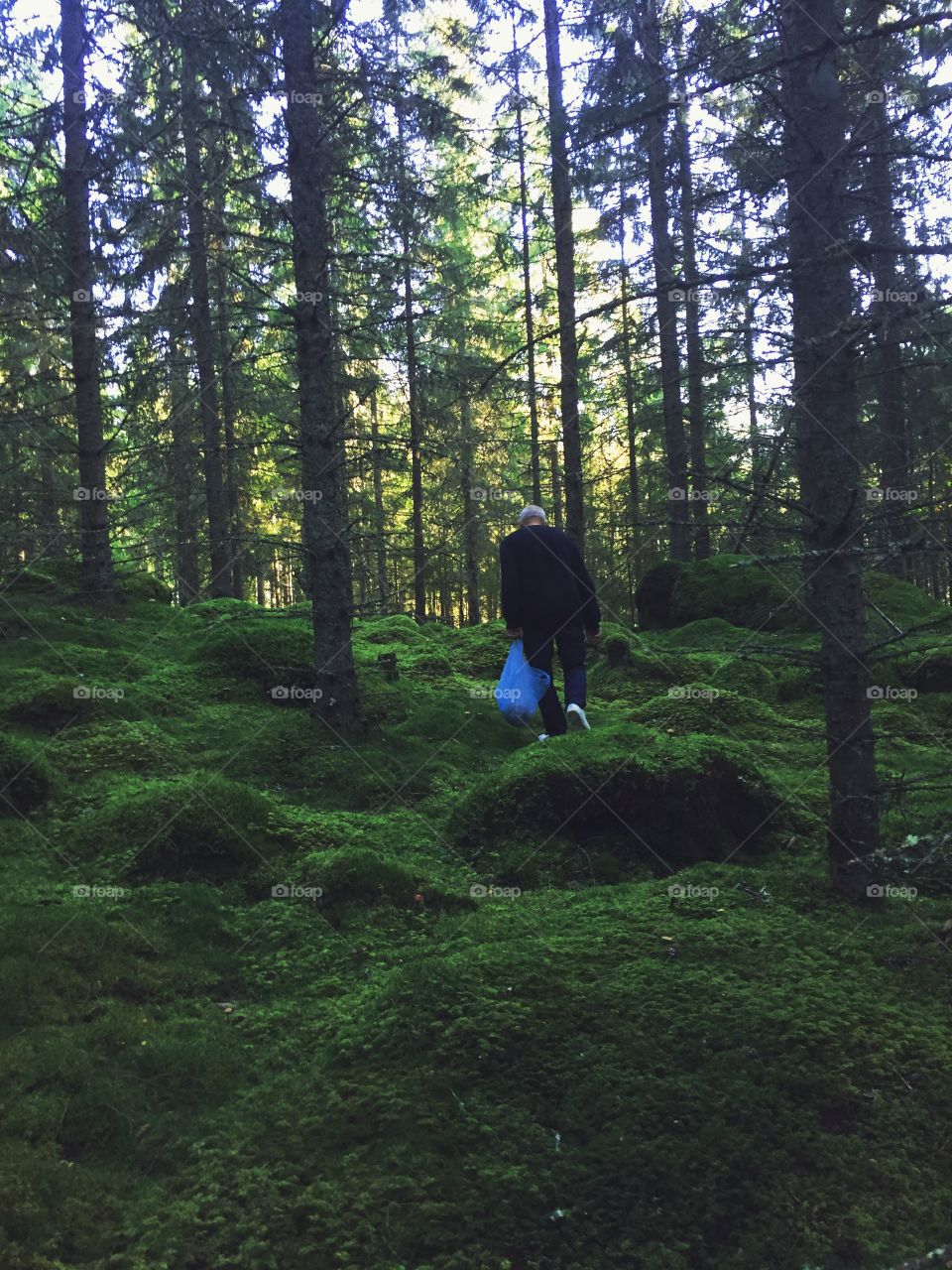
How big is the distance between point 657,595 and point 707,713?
8088 millimetres

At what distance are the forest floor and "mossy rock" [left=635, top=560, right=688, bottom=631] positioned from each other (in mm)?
8136

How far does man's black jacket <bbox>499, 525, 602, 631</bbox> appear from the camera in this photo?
24.1ft

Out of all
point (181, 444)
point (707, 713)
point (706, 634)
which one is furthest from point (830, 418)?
point (181, 444)

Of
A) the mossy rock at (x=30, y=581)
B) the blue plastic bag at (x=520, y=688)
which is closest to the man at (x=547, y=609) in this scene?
the blue plastic bag at (x=520, y=688)

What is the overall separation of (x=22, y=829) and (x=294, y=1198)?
3.63m

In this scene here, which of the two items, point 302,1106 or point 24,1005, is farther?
point 24,1005

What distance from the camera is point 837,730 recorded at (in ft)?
13.6

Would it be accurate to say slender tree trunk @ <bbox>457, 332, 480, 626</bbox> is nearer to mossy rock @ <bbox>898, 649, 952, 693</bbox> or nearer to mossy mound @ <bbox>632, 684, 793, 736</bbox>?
mossy rock @ <bbox>898, 649, 952, 693</bbox>

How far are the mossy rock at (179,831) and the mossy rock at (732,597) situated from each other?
1006 cm

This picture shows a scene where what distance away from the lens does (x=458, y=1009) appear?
3371 mm

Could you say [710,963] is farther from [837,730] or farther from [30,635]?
[30,635]

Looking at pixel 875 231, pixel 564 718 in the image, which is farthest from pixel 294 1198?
pixel 875 231

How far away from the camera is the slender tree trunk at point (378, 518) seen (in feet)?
25.8

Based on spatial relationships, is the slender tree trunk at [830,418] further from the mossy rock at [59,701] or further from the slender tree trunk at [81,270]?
the slender tree trunk at [81,270]
